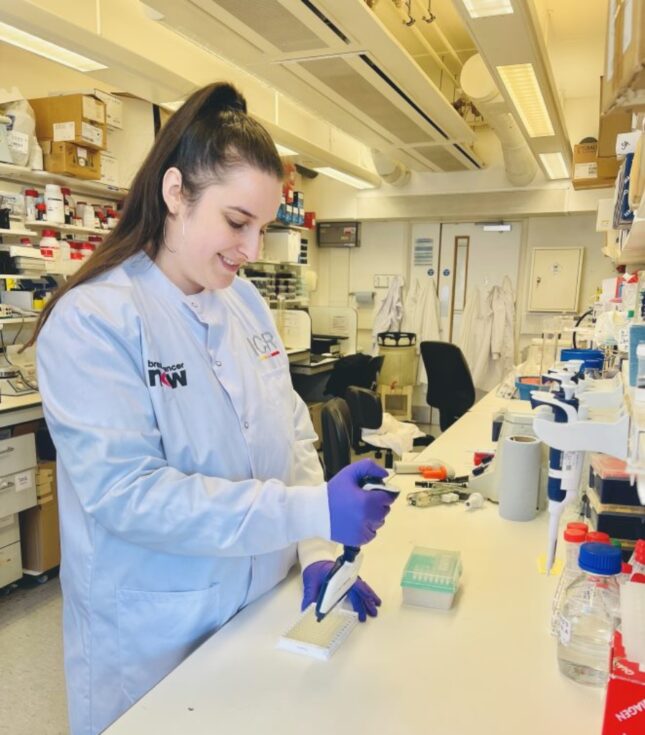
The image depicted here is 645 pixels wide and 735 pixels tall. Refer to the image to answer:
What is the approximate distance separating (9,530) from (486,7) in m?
2.90

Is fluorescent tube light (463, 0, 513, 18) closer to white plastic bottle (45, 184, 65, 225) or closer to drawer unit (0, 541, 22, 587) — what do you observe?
white plastic bottle (45, 184, 65, 225)

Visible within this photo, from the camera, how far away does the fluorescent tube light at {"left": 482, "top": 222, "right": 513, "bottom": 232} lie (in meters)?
5.59

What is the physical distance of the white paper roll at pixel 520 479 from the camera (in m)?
1.50

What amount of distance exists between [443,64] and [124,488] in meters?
4.02

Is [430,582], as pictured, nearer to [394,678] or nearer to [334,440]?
[394,678]

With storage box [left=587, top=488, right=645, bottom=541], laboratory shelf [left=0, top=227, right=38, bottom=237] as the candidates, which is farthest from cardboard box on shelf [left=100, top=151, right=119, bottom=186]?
storage box [left=587, top=488, right=645, bottom=541]

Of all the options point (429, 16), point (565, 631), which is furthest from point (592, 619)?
point (429, 16)

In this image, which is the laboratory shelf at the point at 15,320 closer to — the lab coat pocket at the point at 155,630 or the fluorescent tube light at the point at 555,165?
the lab coat pocket at the point at 155,630

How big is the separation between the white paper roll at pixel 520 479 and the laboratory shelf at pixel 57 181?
2095 mm

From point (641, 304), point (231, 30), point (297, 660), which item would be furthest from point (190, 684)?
point (231, 30)

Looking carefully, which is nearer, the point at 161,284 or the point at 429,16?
the point at 161,284

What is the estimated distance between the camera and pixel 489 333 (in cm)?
561

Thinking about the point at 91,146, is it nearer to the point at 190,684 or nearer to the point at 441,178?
the point at 190,684

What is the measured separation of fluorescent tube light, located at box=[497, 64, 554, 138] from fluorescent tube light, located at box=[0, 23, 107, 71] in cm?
184
